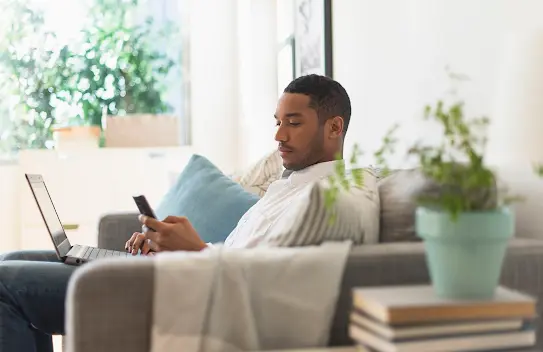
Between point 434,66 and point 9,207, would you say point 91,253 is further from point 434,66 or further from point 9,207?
point 9,207

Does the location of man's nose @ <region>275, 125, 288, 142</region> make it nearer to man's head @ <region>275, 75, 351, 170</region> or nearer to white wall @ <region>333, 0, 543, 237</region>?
man's head @ <region>275, 75, 351, 170</region>

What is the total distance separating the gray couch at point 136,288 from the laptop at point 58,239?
0.84 m

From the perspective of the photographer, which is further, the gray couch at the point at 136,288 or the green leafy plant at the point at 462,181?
the gray couch at the point at 136,288

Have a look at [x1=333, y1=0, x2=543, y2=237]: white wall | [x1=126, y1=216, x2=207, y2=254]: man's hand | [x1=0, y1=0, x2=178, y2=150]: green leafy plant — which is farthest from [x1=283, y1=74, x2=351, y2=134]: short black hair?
[x1=0, y1=0, x2=178, y2=150]: green leafy plant

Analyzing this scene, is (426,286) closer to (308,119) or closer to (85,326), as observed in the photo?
(85,326)

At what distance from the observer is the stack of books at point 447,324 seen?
3.69 feet

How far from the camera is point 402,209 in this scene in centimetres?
162

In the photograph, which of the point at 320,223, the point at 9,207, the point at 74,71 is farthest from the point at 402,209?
the point at 74,71

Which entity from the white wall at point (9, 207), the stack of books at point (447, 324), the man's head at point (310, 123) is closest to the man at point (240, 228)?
the man's head at point (310, 123)

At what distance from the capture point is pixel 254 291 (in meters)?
1.35

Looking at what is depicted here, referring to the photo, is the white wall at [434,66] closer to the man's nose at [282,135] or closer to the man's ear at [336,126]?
the man's ear at [336,126]

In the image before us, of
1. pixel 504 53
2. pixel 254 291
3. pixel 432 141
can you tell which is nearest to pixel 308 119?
pixel 432 141

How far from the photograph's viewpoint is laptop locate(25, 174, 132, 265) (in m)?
2.18

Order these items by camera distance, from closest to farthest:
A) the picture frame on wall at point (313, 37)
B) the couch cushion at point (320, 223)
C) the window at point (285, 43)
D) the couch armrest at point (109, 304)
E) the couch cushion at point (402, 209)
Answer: the couch armrest at point (109, 304) → the couch cushion at point (320, 223) → the couch cushion at point (402, 209) → the picture frame on wall at point (313, 37) → the window at point (285, 43)
